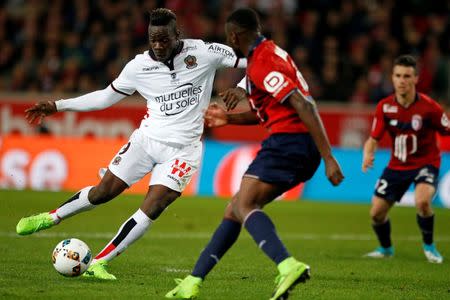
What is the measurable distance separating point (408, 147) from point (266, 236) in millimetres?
4494

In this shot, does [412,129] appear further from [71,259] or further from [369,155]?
[71,259]

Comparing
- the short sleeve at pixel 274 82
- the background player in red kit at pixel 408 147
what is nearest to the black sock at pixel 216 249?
the short sleeve at pixel 274 82

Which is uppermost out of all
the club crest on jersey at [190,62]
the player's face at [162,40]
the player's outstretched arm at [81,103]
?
the player's face at [162,40]

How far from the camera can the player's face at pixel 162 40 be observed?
8.24 meters

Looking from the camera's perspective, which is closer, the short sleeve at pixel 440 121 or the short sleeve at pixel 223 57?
the short sleeve at pixel 223 57

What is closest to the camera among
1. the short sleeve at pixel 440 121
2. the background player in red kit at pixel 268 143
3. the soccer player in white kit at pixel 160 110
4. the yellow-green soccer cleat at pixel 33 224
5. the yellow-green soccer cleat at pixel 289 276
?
the yellow-green soccer cleat at pixel 289 276

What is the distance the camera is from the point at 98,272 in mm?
8062

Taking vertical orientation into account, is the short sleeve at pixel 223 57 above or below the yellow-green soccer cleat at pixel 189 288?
above

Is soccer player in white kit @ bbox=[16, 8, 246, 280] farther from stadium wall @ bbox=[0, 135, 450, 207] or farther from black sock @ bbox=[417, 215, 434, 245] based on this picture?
stadium wall @ bbox=[0, 135, 450, 207]

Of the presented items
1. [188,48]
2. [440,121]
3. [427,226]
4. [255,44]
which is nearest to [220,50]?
[188,48]

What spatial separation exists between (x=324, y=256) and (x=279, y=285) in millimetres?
4326

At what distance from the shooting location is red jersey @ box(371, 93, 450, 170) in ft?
34.7

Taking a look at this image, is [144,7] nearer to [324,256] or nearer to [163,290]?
[324,256]

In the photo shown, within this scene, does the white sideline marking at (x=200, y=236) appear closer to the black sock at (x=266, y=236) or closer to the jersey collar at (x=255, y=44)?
the black sock at (x=266, y=236)
